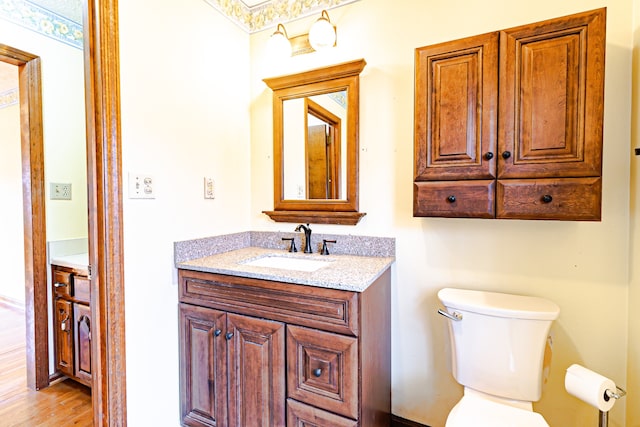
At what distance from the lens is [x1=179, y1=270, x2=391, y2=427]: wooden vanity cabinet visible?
3.69ft

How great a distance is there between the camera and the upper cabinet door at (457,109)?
1.18 metres

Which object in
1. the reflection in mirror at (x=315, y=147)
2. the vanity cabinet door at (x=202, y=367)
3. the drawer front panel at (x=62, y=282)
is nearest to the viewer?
the vanity cabinet door at (x=202, y=367)

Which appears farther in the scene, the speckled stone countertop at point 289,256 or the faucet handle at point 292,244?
the faucet handle at point 292,244

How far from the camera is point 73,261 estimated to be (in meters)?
1.81

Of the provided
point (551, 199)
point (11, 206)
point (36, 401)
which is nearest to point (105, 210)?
point (36, 401)

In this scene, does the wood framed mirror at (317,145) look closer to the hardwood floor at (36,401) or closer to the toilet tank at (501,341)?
the toilet tank at (501,341)

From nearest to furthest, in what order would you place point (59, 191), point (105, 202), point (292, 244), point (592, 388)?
point (592, 388), point (105, 202), point (292, 244), point (59, 191)

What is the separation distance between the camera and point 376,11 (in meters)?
1.59

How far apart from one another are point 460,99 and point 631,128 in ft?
2.15

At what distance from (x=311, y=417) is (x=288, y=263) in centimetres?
74

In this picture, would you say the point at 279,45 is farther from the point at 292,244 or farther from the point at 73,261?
the point at 73,261

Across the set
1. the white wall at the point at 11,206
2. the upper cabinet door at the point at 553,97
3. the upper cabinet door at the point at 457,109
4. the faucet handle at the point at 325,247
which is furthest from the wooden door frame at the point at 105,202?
the white wall at the point at 11,206

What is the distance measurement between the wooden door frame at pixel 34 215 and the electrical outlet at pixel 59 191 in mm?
86

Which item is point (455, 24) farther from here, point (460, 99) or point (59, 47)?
point (59, 47)
